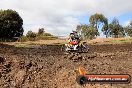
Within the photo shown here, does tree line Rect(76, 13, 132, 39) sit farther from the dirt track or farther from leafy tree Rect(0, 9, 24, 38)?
the dirt track

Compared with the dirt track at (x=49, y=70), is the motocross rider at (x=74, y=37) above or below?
above

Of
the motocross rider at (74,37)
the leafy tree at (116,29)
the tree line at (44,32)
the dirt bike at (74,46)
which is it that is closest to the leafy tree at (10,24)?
the tree line at (44,32)

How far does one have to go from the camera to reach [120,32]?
353 ft

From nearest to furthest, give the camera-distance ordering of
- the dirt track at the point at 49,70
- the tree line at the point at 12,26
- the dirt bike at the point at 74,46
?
the dirt track at the point at 49,70 → the dirt bike at the point at 74,46 → the tree line at the point at 12,26

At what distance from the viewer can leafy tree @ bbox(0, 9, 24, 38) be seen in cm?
8456

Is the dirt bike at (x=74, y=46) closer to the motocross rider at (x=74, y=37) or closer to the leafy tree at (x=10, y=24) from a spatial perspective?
the motocross rider at (x=74, y=37)

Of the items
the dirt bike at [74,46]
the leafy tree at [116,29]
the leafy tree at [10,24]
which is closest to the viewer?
the dirt bike at [74,46]

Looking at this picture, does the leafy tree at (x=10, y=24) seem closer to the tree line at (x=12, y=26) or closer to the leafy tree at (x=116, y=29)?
the tree line at (x=12, y=26)

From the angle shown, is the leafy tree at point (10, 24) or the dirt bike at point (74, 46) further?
the leafy tree at point (10, 24)

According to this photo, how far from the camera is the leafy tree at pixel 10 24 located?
277 feet

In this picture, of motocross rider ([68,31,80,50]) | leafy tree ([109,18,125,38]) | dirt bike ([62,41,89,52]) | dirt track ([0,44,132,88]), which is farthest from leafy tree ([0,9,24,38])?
dirt track ([0,44,132,88])

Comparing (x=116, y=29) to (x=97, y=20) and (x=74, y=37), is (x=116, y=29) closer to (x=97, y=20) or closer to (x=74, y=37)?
(x=97, y=20)

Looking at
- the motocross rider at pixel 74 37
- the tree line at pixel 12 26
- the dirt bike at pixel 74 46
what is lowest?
the dirt bike at pixel 74 46

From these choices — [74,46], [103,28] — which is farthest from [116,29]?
[74,46]
